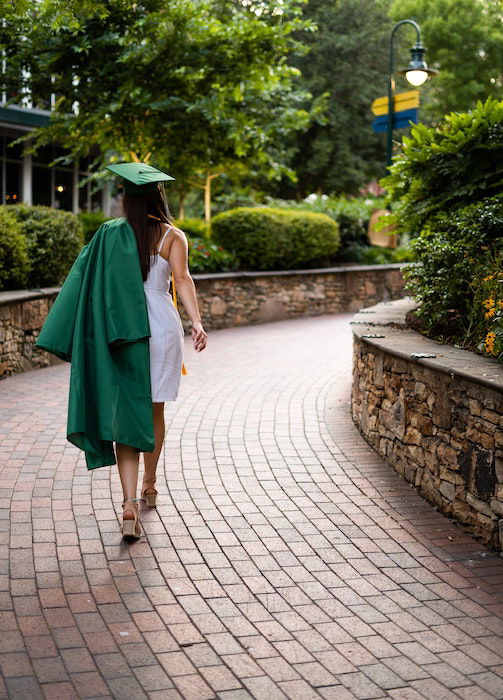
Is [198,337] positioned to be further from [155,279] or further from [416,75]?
[416,75]

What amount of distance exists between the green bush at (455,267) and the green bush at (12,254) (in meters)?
4.54

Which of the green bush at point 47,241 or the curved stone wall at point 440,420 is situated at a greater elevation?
the green bush at point 47,241

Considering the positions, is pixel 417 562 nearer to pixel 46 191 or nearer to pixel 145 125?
pixel 145 125

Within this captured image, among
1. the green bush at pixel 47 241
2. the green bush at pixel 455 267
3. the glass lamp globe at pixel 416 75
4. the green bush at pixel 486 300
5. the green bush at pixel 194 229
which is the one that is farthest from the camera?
the green bush at pixel 194 229

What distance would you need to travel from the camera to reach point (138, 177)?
14.9ft

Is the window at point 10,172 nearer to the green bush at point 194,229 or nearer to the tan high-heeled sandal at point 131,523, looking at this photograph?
the green bush at point 194,229

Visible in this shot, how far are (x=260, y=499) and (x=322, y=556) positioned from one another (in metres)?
0.99

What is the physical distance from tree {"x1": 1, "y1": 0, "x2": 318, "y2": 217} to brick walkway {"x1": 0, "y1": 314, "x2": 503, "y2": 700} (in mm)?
7834

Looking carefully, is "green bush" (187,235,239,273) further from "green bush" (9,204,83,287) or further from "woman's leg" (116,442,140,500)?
"woman's leg" (116,442,140,500)

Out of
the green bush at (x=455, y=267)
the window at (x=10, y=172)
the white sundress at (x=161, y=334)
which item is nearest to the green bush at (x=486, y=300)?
the green bush at (x=455, y=267)

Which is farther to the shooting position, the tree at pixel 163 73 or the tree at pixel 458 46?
the tree at pixel 458 46

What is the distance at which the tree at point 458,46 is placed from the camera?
37312 mm

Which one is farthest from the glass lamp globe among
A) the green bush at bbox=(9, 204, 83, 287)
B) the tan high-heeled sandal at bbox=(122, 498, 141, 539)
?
the tan high-heeled sandal at bbox=(122, 498, 141, 539)

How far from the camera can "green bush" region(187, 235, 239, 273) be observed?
14289mm
